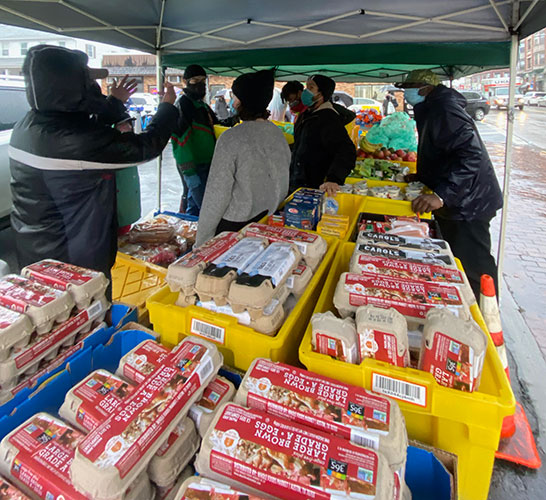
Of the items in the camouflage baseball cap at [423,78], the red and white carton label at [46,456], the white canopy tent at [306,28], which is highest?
the white canopy tent at [306,28]

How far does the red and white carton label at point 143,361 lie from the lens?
108 centimetres

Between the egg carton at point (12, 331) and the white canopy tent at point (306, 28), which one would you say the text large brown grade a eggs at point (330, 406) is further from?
the white canopy tent at point (306, 28)

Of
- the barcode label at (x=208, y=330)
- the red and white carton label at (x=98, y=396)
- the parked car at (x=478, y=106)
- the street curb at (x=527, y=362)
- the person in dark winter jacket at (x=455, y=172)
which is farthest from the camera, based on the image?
the parked car at (x=478, y=106)

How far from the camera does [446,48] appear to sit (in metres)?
3.42

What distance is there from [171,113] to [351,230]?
1.42 metres

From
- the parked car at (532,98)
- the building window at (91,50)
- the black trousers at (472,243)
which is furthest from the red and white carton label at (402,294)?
the parked car at (532,98)

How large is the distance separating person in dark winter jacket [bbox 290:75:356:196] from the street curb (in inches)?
80.9

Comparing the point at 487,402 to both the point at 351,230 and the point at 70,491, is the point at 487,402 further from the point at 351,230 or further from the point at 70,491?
the point at 351,230

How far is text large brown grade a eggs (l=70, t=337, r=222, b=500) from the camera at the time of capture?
0.77m

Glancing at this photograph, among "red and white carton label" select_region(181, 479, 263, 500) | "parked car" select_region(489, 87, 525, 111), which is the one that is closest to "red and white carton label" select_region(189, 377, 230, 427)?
"red and white carton label" select_region(181, 479, 263, 500)

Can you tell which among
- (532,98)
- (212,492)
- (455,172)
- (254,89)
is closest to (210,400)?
(212,492)

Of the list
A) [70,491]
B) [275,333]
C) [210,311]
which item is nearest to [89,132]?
[210,311]

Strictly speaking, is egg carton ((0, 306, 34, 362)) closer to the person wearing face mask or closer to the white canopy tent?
the white canopy tent

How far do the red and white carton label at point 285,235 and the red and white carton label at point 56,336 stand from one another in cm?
78
